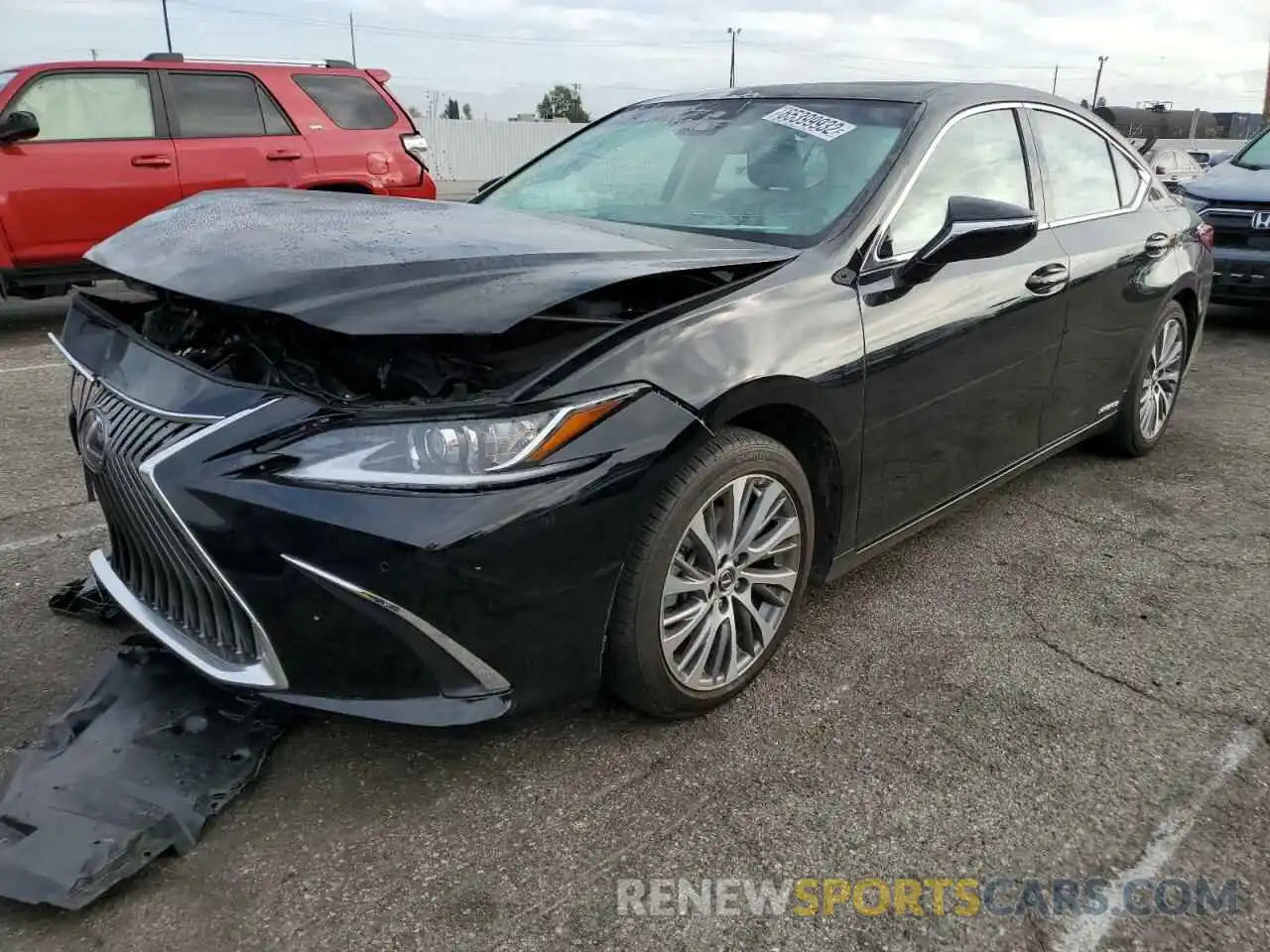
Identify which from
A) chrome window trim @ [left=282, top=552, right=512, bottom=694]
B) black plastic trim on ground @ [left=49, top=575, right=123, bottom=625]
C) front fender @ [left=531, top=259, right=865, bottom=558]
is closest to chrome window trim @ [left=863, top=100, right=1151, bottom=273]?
front fender @ [left=531, top=259, right=865, bottom=558]

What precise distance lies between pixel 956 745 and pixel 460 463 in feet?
4.79

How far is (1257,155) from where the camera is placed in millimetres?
8781

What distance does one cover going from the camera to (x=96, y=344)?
2.68 m

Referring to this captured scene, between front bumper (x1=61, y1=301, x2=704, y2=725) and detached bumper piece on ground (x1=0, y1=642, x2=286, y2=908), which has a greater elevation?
front bumper (x1=61, y1=301, x2=704, y2=725)

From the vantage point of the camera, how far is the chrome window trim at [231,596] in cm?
214

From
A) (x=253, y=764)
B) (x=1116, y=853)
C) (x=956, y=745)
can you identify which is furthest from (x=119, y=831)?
(x=1116, y=853)

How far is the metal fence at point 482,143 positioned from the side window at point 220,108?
3052 cm

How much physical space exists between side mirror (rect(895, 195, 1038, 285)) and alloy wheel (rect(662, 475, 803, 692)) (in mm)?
822

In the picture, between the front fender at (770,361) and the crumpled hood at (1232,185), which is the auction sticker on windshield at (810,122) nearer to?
the front fender at (770,361)

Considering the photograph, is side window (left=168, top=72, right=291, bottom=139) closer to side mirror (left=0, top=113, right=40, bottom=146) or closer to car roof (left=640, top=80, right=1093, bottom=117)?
side mirror (left=0, top=113, right=40, bottom=146)

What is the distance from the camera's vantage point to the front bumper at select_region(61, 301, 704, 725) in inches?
80.7

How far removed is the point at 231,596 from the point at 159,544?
274 millimetres

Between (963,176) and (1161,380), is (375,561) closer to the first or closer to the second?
(963,176)

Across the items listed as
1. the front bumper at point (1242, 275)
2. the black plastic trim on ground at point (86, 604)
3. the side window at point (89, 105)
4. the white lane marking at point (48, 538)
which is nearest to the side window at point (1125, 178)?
the front bumper at point (1242, 275)
